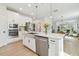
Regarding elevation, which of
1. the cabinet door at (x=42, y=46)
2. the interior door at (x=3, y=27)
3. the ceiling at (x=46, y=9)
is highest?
the ceiling at (x=46, y=9)

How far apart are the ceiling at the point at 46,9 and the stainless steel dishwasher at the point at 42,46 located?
0.77 meters

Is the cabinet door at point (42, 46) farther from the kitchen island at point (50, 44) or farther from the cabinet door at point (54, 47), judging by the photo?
the cabinet door at point (54, 47)

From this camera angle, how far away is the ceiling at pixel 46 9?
2.73 m

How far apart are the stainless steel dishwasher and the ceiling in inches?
30.1

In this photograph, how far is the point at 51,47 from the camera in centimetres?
290

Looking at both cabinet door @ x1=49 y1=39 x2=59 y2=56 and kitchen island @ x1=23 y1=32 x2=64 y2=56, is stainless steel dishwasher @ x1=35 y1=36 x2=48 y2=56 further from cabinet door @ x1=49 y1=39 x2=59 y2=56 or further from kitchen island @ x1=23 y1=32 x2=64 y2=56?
cabinet door @ x1=49 y1=39 x2=59 y2=56

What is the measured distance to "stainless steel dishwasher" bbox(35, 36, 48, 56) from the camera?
3.08 m

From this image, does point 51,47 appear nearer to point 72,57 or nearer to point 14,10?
point 72,57

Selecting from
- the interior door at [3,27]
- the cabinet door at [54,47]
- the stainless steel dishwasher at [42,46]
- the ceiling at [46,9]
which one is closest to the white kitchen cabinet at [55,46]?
the cabinet door at [54,47]

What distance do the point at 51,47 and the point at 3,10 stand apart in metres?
1.86

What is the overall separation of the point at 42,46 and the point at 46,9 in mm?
1209

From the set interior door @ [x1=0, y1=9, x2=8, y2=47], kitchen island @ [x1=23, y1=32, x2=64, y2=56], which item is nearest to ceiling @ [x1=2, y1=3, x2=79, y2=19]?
interior door @ [x1=0, y1=9, x2=8, y2=47]

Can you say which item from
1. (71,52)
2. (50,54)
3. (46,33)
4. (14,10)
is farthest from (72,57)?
(14,10)

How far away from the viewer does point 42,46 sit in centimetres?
329
